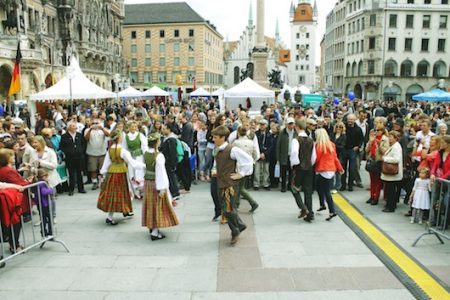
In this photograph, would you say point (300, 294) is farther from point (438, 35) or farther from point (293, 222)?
point (438, 35)

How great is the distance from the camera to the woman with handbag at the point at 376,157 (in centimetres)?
937

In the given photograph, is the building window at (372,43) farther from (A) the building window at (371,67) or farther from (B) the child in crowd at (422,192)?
(B) the child in crowd at (422,192)

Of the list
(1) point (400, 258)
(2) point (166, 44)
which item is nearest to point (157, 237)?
(1) point (400, 258)

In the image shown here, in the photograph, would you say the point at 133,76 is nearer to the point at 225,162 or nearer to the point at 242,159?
the point at 225,162

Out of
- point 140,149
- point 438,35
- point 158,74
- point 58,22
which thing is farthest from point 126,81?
point 140,149

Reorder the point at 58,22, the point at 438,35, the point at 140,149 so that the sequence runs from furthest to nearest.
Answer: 1. the point at 438,35
2. the point at 58,22
3. the point at 140,149

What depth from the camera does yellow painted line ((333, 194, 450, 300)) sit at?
5207 millimetres

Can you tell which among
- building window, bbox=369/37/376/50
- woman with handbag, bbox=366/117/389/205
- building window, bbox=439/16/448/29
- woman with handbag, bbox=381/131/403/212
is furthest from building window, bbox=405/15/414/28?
woman with handbag, bbox=381/131/403/212

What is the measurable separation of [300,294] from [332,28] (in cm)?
8283

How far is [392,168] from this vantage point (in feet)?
28.5

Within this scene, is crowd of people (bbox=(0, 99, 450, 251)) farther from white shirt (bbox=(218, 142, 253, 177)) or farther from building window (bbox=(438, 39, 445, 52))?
building window (bbox=(438, 39, 445, 52))

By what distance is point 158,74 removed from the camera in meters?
81.2

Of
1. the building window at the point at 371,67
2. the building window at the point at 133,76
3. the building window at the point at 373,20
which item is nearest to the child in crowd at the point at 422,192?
the building window at the point at 371,67

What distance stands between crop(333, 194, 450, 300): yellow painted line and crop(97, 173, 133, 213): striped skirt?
4444 millimetres
